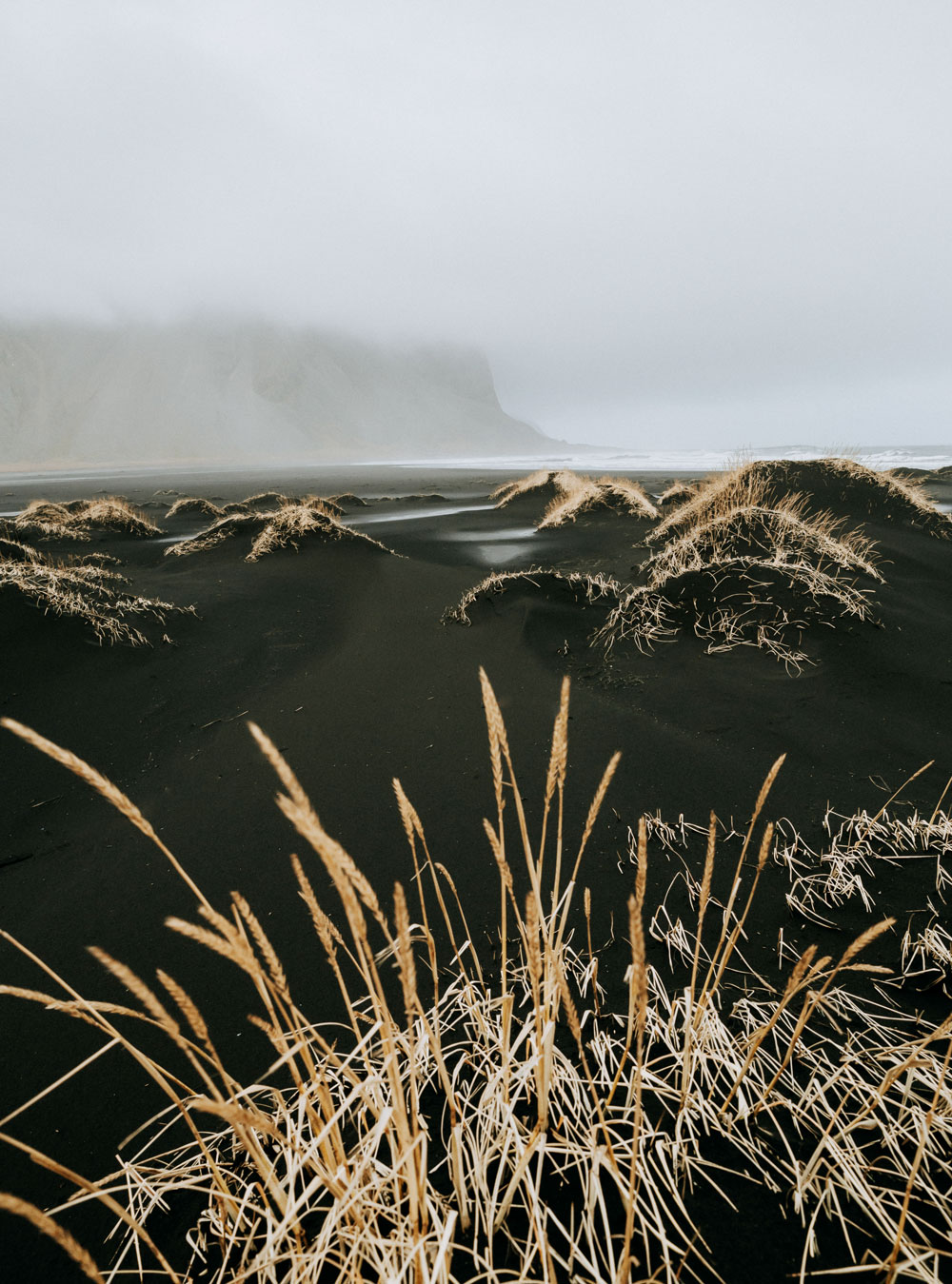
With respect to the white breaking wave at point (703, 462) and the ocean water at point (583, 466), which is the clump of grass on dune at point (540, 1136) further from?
the ocean water at point (583, 466)

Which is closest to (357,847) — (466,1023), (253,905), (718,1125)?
(253,905)

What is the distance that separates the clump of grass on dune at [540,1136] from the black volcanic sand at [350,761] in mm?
145

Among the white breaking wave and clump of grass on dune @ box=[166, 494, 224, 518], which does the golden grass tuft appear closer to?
the white breaking wave

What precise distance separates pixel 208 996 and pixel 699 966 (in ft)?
6.05

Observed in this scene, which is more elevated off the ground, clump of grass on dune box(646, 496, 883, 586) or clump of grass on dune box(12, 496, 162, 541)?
clump of grass on dune box(12, 496, 162, 541)

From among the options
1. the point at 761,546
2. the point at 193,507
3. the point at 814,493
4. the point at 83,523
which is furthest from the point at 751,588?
the point at 193,507

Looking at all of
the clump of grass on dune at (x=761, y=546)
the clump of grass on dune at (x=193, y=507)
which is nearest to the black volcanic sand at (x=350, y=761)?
the clump of grass on dune at (x=761, y=546)

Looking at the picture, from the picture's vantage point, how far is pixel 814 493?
862 cm

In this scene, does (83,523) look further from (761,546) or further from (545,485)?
(761,546)

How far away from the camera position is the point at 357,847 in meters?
2.80

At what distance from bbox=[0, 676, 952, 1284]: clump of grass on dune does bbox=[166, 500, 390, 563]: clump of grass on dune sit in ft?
24.8

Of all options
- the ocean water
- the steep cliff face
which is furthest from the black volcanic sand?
the steep cliff face

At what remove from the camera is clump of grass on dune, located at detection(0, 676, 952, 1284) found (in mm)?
929

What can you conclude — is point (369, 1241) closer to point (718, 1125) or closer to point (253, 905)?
point (718, 1125)
